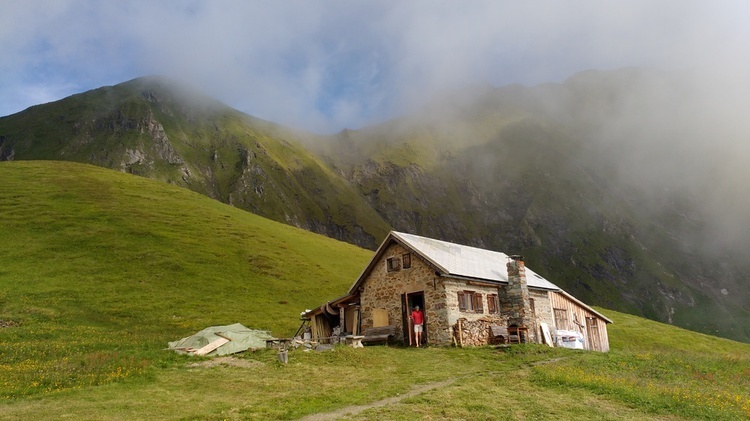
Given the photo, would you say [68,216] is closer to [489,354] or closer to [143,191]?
[143,191]

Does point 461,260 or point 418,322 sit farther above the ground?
point 461,260

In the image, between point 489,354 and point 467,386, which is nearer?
point 467,386

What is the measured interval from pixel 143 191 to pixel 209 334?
6257 cm

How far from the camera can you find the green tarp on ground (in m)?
29.9

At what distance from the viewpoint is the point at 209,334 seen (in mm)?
32156

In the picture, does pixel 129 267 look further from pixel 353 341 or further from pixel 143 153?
pixel 143 153

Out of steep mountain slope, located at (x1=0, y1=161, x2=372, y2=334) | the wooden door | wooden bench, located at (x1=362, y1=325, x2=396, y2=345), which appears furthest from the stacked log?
steep mountain slope, located at (x1=0, y1=161, x2=372, y2=334)

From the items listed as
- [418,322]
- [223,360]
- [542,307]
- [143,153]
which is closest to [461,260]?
[418,322]

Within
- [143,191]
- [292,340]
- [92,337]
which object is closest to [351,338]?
[292,340]

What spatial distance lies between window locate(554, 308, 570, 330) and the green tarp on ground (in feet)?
84.7

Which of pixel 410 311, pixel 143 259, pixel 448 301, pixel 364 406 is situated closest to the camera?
pixel 364 406

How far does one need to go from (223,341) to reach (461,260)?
1931 centimetres

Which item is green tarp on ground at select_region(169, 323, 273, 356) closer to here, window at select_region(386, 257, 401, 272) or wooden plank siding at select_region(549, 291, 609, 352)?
window at select_region(386, 257, 401, 272)

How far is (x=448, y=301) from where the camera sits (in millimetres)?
34250
